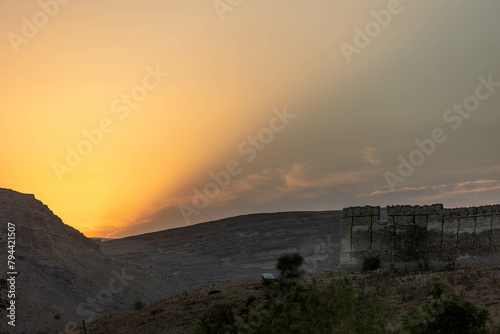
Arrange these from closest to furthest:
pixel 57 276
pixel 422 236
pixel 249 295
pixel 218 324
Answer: pixel 218 324 → pixel 249 295 → pixel 422 236 → pixel 57 276

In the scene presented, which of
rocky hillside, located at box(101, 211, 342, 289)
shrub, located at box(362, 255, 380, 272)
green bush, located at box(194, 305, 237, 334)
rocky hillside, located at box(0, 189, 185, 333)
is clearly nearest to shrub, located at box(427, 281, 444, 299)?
green bush, located at box(194, 305, 237, 334)

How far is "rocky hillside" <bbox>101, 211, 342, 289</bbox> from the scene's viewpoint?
94750 millimetres

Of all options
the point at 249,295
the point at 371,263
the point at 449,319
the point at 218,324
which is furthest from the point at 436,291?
the point at 371,263

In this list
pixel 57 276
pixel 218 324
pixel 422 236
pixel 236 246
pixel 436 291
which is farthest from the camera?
pixel 236 246

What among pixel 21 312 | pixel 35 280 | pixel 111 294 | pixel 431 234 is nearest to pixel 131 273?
pixel 111 294

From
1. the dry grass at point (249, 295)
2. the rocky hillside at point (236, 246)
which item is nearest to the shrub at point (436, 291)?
the dry grass at point (249, 295)

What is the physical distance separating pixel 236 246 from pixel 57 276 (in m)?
62.8

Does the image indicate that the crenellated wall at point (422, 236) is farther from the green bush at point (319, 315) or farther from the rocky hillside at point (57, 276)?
the rocky hillside at point (57, 276)

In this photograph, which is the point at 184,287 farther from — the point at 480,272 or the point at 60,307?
the point at 480,272

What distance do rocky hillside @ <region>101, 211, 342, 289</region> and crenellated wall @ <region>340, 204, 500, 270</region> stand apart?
45.3 meters

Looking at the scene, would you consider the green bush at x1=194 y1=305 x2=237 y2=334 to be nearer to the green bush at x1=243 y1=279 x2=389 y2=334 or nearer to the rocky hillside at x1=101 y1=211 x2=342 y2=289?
the green bush at x1=243 y1=279 x2=389 y2=334

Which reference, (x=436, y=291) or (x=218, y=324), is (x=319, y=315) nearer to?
(x=218, y=324)

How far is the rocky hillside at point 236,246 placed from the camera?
311ft

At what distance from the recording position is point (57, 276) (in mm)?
51219
